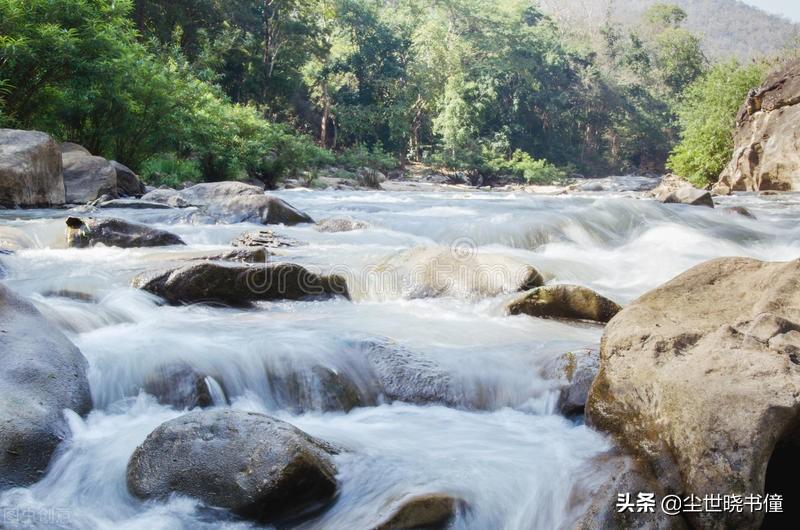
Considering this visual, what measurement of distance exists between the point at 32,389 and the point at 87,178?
8318 mm

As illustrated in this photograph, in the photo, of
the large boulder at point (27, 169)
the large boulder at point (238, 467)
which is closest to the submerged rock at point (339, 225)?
the large boulder at point (27, 169)

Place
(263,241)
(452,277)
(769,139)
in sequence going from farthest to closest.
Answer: (769,139), (263,241), (452,277)

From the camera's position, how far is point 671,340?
2.71m

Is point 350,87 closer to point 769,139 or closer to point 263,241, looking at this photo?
point 769,139

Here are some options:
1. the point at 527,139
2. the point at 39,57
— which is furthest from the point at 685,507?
the point at 527,139

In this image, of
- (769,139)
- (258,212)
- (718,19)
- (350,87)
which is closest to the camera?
(258,212)

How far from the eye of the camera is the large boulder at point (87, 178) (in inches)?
392

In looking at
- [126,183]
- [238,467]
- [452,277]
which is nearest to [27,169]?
[126,183]

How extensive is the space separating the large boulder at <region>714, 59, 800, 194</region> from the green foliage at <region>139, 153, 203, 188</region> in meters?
13.5

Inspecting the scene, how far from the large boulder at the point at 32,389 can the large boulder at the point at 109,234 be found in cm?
321

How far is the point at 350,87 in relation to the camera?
33312 millimetres

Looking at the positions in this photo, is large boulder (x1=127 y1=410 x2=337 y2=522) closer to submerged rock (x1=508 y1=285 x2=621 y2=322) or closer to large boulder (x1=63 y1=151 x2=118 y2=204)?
submerged rock (x1=508 y1=285 x2=621 y2=322)

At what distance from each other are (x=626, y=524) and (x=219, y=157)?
1409cm

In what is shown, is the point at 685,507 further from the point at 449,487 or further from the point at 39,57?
the point at 39,57
